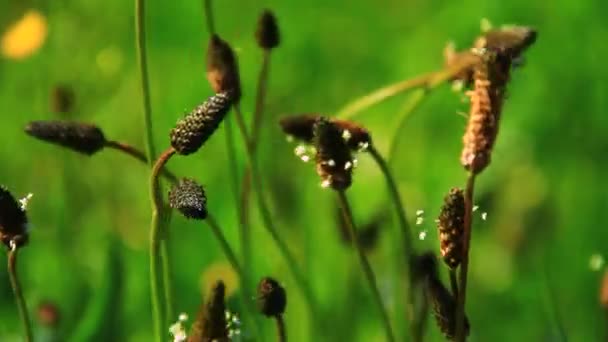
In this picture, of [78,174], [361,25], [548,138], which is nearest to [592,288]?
[548,138]

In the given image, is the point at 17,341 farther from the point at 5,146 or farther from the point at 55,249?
the point at 5,146

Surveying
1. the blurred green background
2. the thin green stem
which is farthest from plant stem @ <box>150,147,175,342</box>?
the blurred green background

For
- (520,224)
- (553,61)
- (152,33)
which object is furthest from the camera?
(152,33)

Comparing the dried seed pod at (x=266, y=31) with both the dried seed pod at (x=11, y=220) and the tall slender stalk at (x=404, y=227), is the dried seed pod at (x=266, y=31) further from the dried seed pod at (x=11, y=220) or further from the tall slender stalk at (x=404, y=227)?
the dried seed pod at (x=11, y=220)

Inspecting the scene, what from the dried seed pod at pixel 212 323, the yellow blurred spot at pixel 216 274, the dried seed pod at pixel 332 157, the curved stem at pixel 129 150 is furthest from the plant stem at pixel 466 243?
the yellow blurred spot at pixel 216 274

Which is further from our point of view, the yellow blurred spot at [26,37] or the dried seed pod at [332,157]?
the yellow blurred spot at [26,37]

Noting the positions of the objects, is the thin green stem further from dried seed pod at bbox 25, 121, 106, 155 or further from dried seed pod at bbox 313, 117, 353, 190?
dried seed pod at bbox 313, 117, 353, 190
